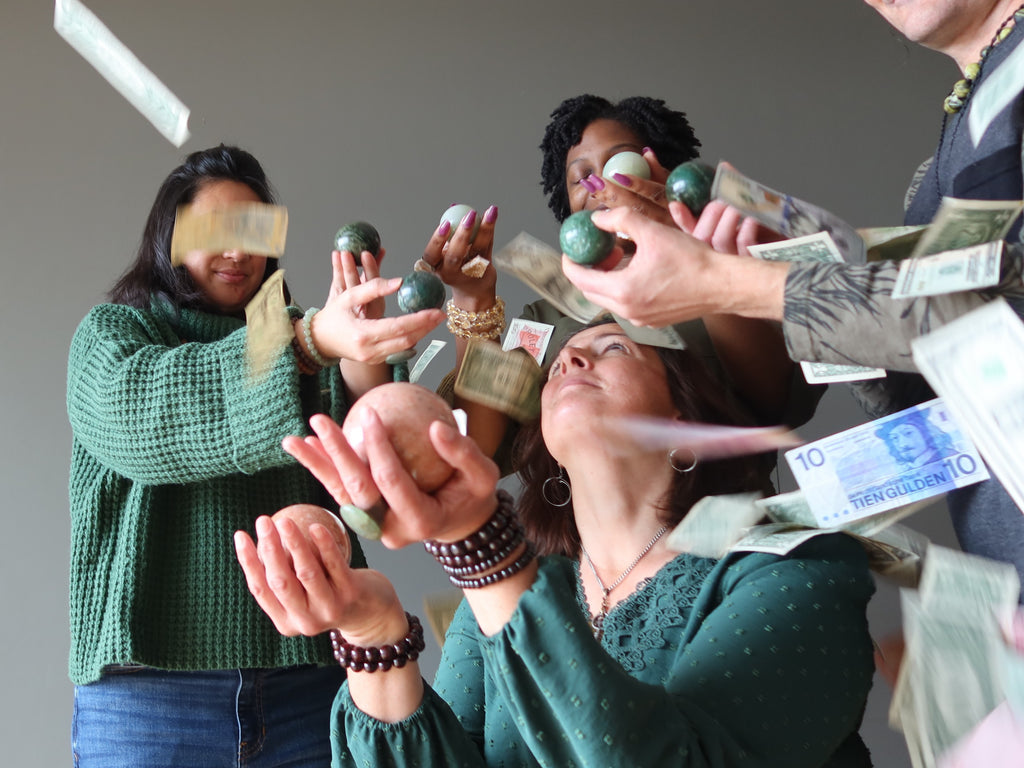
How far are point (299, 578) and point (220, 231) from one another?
2.77ft

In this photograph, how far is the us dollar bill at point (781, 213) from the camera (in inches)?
46.4

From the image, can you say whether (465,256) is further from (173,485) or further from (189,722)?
(189,722)

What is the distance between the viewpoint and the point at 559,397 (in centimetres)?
144

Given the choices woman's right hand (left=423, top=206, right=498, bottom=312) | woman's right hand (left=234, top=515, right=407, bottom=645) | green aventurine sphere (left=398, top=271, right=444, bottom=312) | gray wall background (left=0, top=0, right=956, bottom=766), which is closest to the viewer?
woman's right hand (left=234, top=515, right=407, bottom=645)

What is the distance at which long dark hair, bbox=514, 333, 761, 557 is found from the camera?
1.43m

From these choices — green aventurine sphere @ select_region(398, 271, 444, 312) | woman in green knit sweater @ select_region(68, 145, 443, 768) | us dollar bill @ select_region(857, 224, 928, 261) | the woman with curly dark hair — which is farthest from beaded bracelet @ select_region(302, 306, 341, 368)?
us dollar bill @ select_region(857, 224, 928, 261)

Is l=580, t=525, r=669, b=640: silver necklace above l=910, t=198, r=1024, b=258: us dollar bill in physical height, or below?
below

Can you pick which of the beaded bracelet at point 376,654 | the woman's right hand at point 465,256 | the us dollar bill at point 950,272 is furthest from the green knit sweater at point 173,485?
the us dollar bill at point 950,272

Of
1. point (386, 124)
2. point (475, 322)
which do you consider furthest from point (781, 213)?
point (386, 124)

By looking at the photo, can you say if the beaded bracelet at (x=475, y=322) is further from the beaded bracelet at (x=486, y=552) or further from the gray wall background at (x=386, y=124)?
the gray wall background at (x=386, y=124)

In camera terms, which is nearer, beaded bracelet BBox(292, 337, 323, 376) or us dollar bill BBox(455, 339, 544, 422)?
beaded bracelet BBox(292, 337, 323, 376)

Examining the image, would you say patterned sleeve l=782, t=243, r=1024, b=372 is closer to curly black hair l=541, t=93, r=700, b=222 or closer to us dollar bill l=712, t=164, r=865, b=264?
us dollar bill l=712, t=164, r=865, b=264

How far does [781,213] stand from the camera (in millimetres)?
1207

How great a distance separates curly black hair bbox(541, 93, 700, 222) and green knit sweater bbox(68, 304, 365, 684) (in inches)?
31.4
